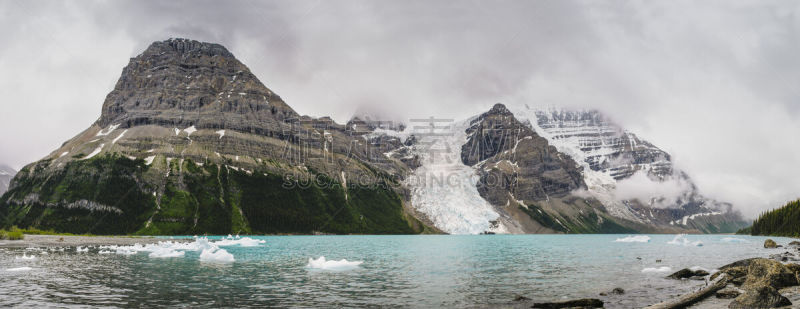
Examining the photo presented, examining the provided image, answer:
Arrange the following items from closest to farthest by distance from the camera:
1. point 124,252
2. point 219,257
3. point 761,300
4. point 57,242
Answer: point 761,300 < point 219,257 < point 124,252 < point 57,242

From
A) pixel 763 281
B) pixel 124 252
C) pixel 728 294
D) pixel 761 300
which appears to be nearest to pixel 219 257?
pixel 124 252

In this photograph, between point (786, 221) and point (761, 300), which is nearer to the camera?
point (761, 300)

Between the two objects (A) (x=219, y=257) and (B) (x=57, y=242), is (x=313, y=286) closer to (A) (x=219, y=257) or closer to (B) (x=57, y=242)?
(A) (x=219, y=257)

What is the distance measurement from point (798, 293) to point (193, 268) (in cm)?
5795

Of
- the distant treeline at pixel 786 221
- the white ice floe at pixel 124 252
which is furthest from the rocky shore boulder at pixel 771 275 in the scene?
the distant treeline at pixel 786 221

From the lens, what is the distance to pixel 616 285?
136 ft

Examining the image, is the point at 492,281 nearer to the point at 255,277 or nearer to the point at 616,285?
the point at 616,285

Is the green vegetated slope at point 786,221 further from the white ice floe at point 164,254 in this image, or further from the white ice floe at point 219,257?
the white ice floe at point 164,254

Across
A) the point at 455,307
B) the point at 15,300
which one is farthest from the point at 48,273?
the point at 455,307

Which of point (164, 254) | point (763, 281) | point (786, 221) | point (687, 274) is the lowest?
point (164, 254)

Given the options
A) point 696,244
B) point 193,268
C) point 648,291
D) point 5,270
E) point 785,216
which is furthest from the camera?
point 785,216

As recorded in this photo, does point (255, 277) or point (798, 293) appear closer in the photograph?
point (798, 293)

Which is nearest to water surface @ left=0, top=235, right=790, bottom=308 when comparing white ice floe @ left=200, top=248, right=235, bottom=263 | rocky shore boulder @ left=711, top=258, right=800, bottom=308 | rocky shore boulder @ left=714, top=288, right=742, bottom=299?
rocky shore boulder @ left=714, top=288, right=742, bottom=299

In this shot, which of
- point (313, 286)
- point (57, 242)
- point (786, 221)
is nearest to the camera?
point (313, 286)
